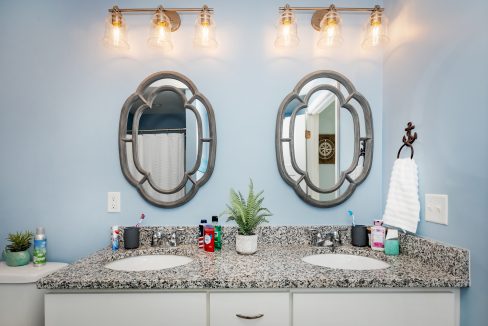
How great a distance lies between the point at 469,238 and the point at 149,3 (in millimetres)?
1971

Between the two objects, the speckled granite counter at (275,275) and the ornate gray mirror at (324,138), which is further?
the ornate gray mirror at (324,138)

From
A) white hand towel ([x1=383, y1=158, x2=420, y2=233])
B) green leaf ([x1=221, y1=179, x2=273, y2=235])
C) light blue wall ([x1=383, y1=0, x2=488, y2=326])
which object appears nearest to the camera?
light blue wall ([x1=383, y1=0, x2=488, y2=326])

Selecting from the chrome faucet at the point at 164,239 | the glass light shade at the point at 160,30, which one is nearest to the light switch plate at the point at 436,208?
the chrome faucet at the point at 164,239

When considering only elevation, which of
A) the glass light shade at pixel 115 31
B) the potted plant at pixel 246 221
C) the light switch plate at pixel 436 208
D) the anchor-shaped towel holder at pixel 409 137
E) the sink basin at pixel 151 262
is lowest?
the sink basin at pixel 151 262

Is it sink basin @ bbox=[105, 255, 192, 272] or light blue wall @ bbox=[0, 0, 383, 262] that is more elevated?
light blue wall @ bbox=[0, 0, 383, 262]

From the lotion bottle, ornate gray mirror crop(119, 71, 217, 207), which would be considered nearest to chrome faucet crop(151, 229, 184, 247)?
ornate gray mirror crop(119, 71, 217, 207)

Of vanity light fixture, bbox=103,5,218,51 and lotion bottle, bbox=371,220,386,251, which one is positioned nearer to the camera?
lotion bottle, bbox=371,220,386,251

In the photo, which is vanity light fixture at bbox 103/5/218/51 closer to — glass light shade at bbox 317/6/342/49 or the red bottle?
glass light shade at bbox 317/6/342/49

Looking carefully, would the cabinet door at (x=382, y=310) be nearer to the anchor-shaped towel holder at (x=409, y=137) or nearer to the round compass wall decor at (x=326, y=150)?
the anchor-shaped towel holder at (x=409, y=137)

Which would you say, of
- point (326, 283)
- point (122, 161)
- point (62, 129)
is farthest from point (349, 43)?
point (62, 129)

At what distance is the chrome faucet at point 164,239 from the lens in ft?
5.53

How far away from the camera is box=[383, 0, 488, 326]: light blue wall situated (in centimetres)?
110

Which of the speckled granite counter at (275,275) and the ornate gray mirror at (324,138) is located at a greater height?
the ornate gray mirror at (324,138)

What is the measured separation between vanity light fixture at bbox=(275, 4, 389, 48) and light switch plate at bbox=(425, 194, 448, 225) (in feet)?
2.99
